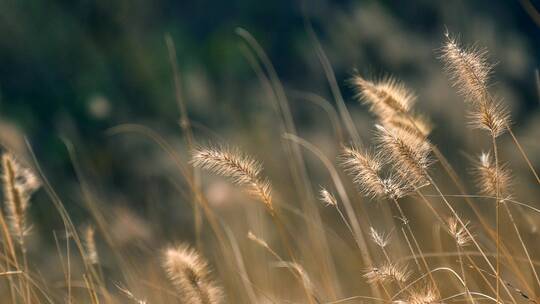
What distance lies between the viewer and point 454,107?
333 cm

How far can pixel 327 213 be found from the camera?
405 cm

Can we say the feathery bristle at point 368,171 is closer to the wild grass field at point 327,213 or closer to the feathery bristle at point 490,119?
the wild grass field at point 327,213

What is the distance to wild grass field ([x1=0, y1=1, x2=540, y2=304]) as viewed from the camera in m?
1.52

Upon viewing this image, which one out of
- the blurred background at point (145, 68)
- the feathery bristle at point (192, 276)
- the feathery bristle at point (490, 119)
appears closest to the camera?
the feathery bristle at point (490, 119)

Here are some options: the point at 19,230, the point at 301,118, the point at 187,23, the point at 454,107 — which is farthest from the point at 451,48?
the point at 187,23

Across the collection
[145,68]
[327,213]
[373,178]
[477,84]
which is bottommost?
[327,213]

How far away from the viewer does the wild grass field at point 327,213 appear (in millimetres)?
1516

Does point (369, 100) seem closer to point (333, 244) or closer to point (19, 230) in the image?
point (19, 230)

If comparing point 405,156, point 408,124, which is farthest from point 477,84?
point 408,124

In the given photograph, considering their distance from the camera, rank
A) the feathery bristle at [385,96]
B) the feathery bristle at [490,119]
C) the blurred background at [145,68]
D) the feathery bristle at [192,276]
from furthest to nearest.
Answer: the blurred background at [145,68], the feathery bristle at [385,96], the feathery bristle at [192,276], the feathery bristle at [490,119]

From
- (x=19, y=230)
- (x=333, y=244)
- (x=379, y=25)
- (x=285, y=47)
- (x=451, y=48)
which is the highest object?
(x=285, y=47)

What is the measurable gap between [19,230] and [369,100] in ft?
2.26

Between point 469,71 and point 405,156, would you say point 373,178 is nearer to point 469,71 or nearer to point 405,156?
point 405,156

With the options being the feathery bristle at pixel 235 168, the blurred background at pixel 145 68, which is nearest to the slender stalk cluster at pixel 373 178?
the feathery bristle at pixel 235 168
